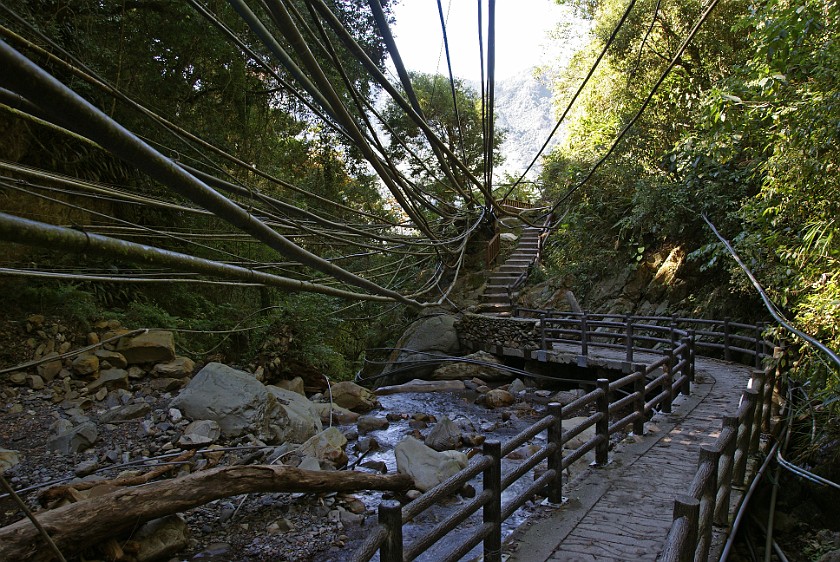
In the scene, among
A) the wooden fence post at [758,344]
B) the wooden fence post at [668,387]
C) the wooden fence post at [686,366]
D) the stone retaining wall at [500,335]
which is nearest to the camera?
the wooden fence post at [668,387]

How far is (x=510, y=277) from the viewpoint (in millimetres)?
14328

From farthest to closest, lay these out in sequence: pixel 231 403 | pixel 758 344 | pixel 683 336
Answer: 1. pixel 683 336
2. pixel 758 344
3. pixel 231 403

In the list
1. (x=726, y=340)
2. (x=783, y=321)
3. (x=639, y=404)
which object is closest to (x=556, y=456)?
(x=639, y=404)

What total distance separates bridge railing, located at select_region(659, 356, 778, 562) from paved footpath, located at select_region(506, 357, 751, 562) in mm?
350

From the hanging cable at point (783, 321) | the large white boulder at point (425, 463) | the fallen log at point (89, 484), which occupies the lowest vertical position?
the large white boulder at point (425, 463)

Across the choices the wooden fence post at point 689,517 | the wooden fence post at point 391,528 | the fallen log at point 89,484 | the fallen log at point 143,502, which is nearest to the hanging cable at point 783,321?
the wooden fence post at point 689,517

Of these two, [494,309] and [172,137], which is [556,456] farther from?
[494,309]

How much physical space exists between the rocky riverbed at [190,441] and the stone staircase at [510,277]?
4807mm

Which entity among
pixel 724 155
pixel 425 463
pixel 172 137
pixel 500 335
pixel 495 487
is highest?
pixel 172 137

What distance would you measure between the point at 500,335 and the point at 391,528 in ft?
30.5

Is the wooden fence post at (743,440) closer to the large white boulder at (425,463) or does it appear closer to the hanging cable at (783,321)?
the hanging cable at (783,321)

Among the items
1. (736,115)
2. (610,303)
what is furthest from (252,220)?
(610,303)

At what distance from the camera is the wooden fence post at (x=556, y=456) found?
3932mm

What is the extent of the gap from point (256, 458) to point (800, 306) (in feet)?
19.5
